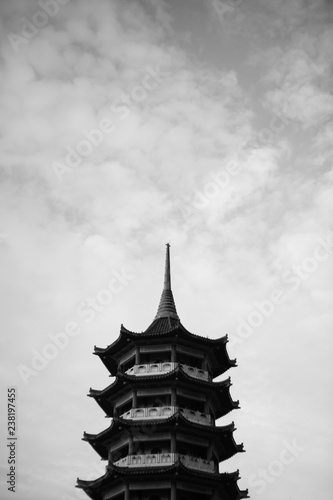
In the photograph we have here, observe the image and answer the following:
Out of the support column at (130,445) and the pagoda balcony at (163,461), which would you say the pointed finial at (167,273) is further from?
the pagoda balcony at (163,461)

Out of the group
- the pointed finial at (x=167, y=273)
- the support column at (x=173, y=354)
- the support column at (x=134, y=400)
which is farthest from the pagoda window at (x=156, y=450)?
the pointed finial at (x=167, y=273)

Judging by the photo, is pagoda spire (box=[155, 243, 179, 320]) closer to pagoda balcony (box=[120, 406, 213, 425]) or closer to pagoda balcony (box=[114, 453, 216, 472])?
pagoda balcony (box=[120, 406, 213, 425])

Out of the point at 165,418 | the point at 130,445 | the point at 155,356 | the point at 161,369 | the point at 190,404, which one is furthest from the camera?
the point at 155,356

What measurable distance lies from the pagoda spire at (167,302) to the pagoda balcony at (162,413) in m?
8.64

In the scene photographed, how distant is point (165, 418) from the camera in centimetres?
3666

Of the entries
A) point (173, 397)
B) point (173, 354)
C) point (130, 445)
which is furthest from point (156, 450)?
point (173, 354)

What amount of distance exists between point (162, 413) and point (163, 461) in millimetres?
3201

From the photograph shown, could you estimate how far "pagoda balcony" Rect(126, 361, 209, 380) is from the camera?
129 feet

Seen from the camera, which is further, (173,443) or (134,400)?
(134,400)

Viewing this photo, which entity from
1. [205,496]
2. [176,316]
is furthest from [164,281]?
[205,496]

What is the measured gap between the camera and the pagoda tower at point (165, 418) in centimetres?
3509

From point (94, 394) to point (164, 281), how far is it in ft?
37.4

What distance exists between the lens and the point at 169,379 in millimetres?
38375

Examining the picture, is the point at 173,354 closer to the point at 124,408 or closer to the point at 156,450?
the point at 124,408
